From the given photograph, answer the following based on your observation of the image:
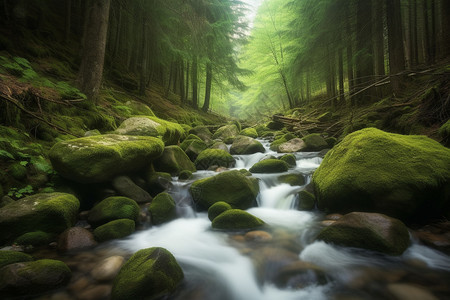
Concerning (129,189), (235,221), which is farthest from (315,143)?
(129,189)

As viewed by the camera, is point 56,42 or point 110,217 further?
point 56,42

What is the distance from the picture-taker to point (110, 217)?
3.87m

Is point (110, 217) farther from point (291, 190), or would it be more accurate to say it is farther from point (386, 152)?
point (386, 152)

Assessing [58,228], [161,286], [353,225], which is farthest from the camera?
[58,228]

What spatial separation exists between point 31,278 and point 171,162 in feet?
14.9

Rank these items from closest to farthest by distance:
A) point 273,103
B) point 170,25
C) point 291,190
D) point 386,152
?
point 386,152
point 291,190
point 170,25
point 273,103

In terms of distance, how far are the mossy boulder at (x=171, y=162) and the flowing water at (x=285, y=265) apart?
252 cm

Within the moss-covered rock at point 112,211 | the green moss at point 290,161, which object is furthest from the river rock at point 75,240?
the green moss at point 290,161

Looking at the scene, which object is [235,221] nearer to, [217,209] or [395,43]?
[217,209]

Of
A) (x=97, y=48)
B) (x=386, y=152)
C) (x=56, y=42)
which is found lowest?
(x=386, y=152)

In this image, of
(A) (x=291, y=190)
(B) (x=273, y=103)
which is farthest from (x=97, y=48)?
(B) (x=273, y=103)

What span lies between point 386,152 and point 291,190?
2.23 metres

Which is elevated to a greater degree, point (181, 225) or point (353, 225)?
point (353, 225)

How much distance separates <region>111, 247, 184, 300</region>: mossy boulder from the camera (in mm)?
2105
